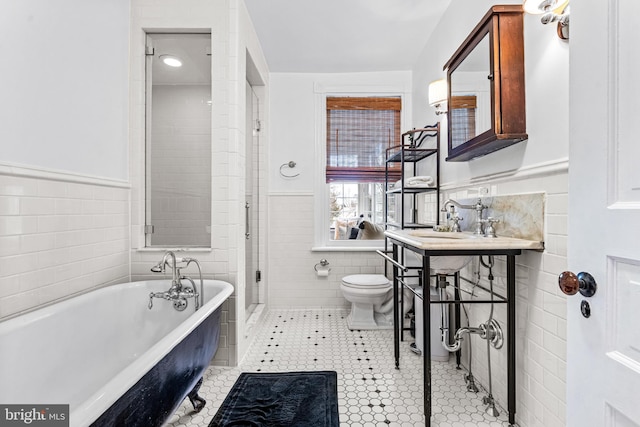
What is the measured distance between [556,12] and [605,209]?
931 mm

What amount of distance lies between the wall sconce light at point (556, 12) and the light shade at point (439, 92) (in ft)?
3.33

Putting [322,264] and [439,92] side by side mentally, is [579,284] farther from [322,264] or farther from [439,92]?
[322,264]

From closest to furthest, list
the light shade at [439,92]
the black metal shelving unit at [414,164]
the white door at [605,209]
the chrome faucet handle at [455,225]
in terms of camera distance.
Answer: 1. the white door at [605,209]
2. the chrome faucet handle at [455,225]
3. the light shade at [439,92]
4. the black metal shelving unit at [414,164]

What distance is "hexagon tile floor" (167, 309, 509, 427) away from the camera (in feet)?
5.24

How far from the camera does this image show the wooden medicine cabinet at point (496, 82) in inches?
58.6

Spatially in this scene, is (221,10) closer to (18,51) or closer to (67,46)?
(67,46)

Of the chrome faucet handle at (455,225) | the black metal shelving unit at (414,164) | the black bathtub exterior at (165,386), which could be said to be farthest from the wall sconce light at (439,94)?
the black bathtub exterior at (165,386)

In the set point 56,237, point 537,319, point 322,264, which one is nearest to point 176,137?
point 56,237

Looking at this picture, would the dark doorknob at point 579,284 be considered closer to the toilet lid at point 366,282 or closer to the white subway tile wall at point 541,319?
the white subway tile wall at point 541,319

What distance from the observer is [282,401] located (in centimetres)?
171

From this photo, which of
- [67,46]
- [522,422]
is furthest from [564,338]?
[67,46]

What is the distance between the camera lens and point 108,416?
2.79 ft

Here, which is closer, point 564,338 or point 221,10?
point 564,338

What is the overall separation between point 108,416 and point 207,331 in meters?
0.78
